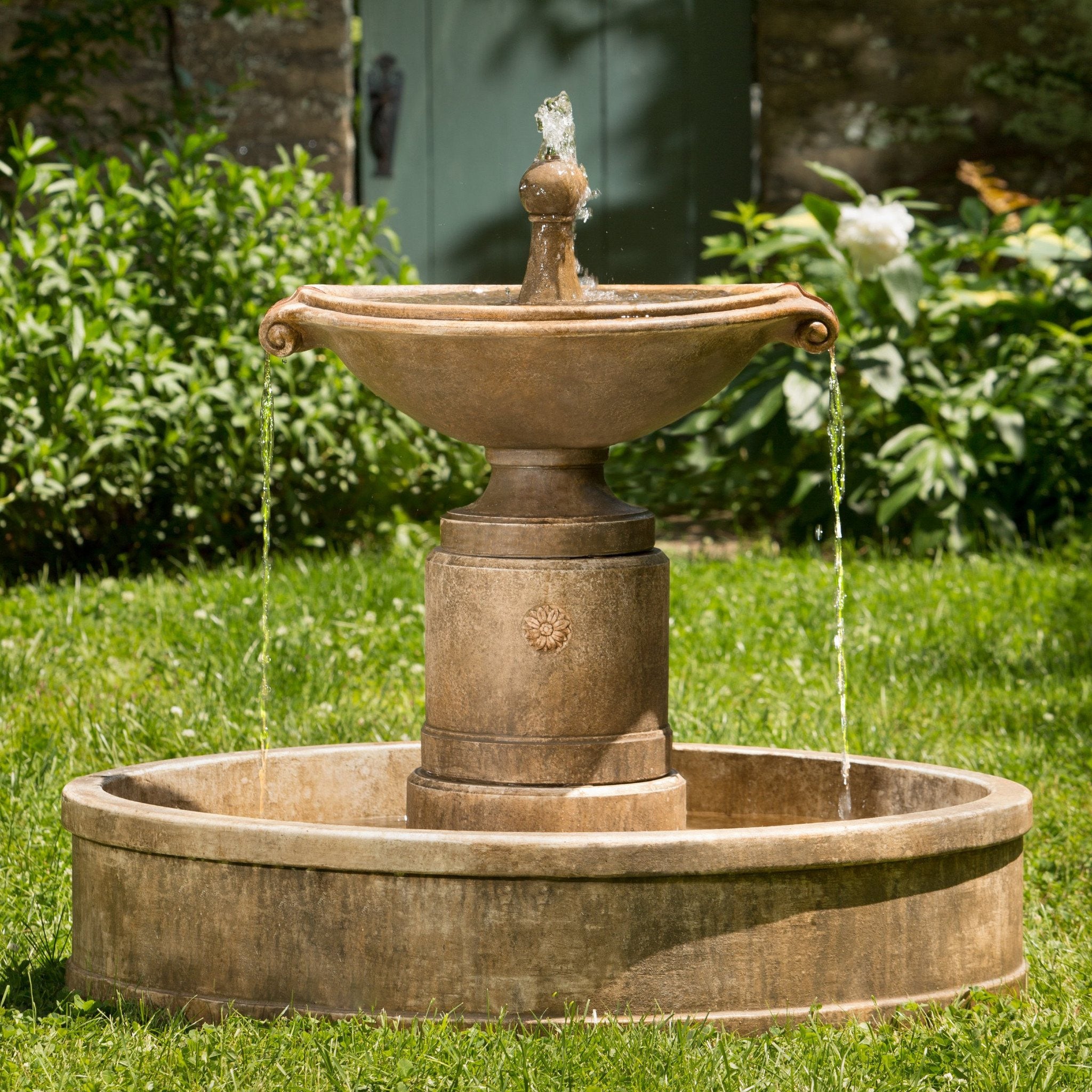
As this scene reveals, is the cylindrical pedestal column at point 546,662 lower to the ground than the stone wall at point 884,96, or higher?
lower

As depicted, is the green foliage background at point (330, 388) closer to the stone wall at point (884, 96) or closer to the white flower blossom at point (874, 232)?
the white flower blossom at point (874, 232)

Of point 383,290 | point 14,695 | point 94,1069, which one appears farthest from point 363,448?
point 94,1069

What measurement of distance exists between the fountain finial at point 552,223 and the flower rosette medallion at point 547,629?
22.7 inches

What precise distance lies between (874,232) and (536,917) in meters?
4.15

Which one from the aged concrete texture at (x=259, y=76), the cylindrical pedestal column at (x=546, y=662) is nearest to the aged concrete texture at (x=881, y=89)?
the aged concrete texture at (x=259, y=76)

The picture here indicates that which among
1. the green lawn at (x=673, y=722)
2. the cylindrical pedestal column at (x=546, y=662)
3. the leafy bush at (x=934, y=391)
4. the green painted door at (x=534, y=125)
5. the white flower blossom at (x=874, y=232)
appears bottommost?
the green lawn at (x=673, y=722)

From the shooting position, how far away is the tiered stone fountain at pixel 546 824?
96.3 inches

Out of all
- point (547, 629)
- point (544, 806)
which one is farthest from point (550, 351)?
point (544, 806)

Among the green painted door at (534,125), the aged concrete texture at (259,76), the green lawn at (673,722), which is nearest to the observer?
the green lawn at (673,722)

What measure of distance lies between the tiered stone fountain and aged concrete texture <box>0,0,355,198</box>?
13.5ft

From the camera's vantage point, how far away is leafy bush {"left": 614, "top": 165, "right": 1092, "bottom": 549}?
615cm

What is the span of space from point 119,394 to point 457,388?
3047 millimetres

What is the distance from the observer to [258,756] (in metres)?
3.27

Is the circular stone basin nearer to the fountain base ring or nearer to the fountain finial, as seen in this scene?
the fountain base ring
